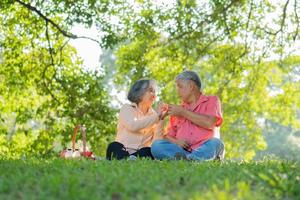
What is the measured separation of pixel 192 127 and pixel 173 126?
0.31 meters

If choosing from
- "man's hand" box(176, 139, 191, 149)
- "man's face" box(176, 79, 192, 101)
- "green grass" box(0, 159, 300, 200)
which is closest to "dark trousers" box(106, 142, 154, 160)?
"man's hand" box(176, 139, 191, 149)

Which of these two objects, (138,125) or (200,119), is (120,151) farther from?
(200,119)

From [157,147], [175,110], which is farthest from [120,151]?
[175,110]

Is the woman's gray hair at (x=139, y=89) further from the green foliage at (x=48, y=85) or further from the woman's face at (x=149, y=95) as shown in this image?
the green foliage at (x=48, y=85)

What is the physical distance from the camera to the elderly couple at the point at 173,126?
301 inches

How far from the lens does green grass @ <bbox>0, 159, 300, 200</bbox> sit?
151 inches

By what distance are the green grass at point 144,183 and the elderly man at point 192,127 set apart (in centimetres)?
231

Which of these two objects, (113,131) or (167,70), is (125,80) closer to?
(167,70)

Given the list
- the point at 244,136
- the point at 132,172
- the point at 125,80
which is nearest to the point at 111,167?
the point at 132,172

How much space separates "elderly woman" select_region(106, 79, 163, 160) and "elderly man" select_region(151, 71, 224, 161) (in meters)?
0.25

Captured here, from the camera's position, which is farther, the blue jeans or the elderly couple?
the elderly couple

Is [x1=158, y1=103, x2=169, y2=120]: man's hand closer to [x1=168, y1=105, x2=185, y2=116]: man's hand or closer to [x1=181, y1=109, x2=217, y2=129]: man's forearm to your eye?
[x1=168, y1=105, x2=185, y2=116]: man's hand

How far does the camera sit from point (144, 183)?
4227 millimetres

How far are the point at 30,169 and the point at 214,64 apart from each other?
15.1m
